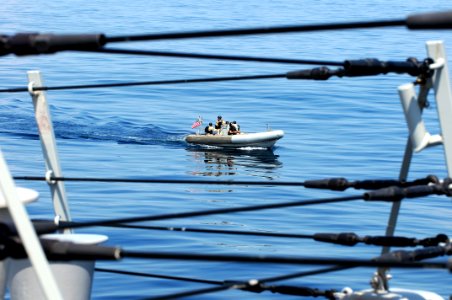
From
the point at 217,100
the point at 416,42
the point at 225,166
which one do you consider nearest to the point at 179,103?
the point at 217,100

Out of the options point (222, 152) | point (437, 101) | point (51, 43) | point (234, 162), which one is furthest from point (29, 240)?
point (222, 152)

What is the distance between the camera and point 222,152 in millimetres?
37281

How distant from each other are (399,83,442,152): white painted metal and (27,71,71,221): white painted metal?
2.37 m

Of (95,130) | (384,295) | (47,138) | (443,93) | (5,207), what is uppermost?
(95,130)

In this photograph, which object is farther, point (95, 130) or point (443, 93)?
point (95, 130)

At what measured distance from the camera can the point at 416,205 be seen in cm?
2450

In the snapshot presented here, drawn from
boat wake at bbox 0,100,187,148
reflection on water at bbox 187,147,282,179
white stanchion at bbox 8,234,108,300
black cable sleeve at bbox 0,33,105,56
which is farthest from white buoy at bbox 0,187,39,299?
boat wake at bbox 0,100,187,148

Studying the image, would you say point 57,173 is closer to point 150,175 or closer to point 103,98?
point 150,175

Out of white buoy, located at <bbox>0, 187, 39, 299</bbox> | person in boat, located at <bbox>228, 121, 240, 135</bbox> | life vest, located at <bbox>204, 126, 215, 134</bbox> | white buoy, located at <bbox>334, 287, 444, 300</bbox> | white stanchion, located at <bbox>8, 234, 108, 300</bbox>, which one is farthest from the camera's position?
life vest, located at <bbox>204, 126, 215, 134</bbox>

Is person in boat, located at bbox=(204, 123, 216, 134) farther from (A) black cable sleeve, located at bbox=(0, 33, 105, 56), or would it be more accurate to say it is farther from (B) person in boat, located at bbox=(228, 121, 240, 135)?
(A) black cable sleeve, located at bbox=(0, 33, 105, 56)

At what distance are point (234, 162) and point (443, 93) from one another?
30.5 m

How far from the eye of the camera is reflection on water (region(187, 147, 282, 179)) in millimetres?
33537

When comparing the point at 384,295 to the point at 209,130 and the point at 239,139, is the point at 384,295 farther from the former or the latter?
the point at 209,130

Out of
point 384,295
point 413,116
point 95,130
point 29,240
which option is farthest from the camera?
point 95,130
